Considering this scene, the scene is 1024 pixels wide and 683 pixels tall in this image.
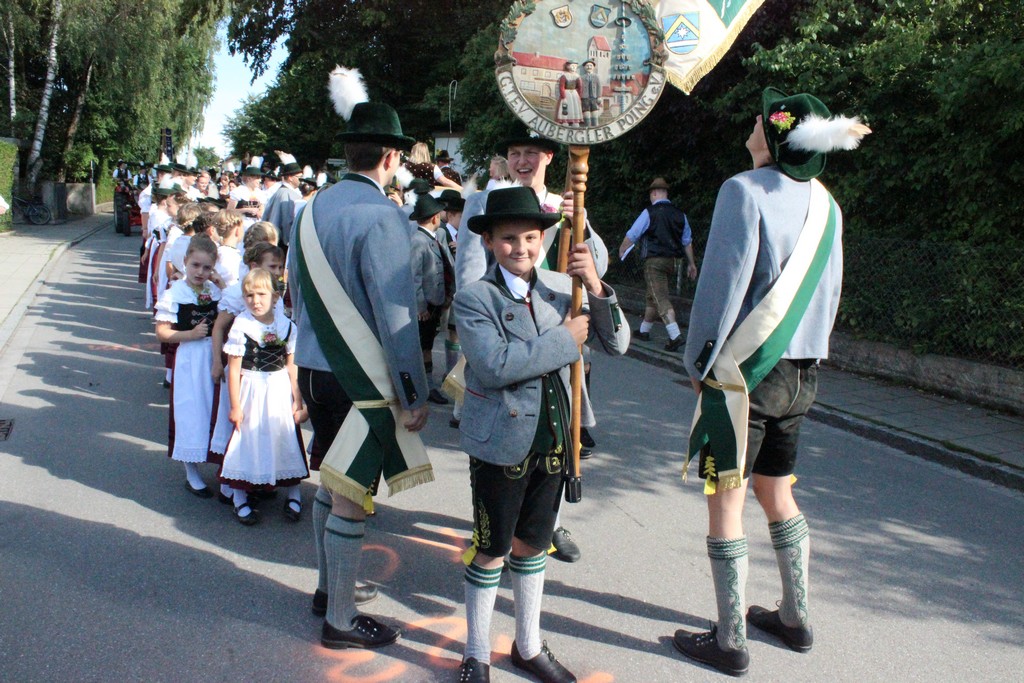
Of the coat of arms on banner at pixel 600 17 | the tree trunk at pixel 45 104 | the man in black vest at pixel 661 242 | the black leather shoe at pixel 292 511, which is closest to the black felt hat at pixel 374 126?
the coat of arms on banner at pixel 600 17

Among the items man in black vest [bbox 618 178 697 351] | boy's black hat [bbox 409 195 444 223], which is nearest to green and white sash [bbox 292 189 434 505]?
boy's black hat [bbox 409 195 444 223]

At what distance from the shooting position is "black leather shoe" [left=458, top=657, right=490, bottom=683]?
3.06m

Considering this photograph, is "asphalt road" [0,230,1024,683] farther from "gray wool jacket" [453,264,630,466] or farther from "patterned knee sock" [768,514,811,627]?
"gray wool jacket" [453,264,630,466]

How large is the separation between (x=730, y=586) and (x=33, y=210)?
29546 millimetres

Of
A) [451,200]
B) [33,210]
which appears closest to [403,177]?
[451,200]

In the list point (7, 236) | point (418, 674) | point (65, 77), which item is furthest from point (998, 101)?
point (65, 77)

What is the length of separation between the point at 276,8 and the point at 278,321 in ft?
88.2

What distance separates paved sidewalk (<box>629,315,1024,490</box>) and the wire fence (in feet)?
1.60

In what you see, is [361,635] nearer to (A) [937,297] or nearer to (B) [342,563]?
(B) [342,563]

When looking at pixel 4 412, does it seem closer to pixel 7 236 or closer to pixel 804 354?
pixel 804 354

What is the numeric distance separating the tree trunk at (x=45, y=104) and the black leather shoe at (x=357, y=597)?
95.1ft

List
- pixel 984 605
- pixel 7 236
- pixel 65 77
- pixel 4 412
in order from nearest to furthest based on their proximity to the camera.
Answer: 1. pixel 984 605
2. pixel 4 412
3. pixel 7 236
4. pixel 65 77

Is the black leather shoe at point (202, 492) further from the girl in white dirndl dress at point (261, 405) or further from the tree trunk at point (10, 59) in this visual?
the tree trunk at point (10, 59)

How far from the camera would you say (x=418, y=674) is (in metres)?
3.24
